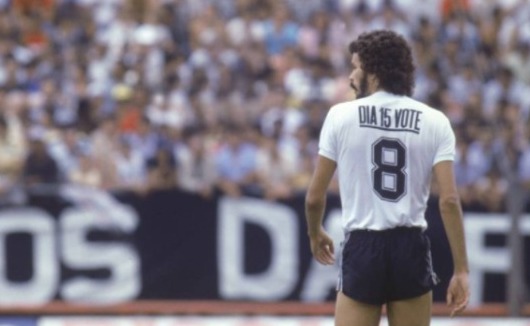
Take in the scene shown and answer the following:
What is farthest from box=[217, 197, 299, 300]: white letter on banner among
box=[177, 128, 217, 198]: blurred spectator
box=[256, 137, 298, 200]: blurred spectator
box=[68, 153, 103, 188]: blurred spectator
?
box=[68, 153, 103, 188]: blurred spectator

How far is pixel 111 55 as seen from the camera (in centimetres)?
1600

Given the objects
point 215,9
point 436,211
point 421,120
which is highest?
point 215,9

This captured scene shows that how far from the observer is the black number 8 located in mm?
6824

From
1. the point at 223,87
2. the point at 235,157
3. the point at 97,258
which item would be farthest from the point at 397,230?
the point at 223,87

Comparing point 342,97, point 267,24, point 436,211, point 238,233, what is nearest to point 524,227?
point 436,211

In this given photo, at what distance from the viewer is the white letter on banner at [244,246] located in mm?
12477

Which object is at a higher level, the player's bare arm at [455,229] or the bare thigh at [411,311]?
the player's bare arm at [455,229]

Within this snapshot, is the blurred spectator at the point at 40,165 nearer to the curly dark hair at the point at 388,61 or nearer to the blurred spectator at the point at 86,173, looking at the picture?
the blurred spectator at the point at 86,173

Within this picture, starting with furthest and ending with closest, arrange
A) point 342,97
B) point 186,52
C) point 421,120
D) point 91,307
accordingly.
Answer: point 186,52 < point 342,97 < point 91,307 < point 421,120

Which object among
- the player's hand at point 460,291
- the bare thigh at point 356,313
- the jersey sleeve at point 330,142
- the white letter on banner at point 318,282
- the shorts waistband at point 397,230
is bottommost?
the white letter on banner at point 318,282

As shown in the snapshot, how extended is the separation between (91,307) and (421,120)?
613 cm

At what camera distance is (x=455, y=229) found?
267 inches

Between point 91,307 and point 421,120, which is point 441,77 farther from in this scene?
point 421,120

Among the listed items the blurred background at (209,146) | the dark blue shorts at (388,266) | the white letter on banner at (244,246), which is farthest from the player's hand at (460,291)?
the white letter on banner at (244,246)
